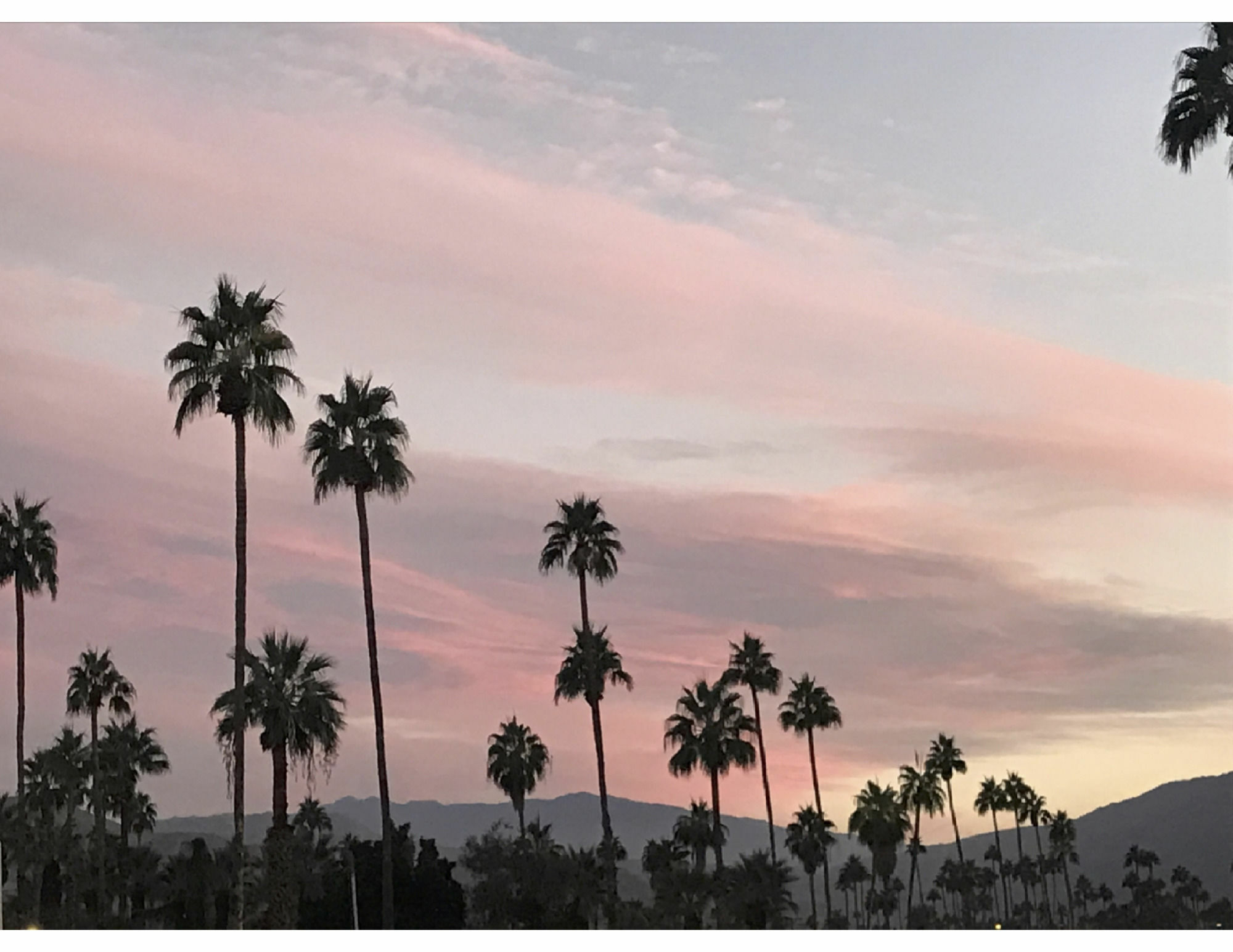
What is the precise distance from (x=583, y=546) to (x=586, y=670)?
5.85 meters

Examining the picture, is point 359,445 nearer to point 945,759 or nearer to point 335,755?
point 335,755

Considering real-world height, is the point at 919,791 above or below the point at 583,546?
below

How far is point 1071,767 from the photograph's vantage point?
554ft

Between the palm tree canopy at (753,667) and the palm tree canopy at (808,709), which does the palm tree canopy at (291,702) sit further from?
the palm tree canopy at (808,709)

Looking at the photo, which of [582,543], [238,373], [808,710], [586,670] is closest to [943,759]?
[808,710]

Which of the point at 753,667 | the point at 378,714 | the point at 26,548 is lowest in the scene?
the point at 378,714

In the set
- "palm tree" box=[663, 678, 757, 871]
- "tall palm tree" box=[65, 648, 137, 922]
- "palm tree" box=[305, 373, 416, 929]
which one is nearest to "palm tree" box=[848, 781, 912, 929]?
"palm tree" box=[663, 678, 757, 871]

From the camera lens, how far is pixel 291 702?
158 ft

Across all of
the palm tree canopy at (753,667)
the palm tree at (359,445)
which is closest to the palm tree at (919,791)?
the palm tree canopy at (753,667)

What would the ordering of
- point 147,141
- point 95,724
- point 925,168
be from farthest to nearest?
point 95,724 < point 925,168 < point 147,141

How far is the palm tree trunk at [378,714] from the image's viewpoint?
46.6 metres

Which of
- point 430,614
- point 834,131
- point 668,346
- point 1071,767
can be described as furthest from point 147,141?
point 1071,767

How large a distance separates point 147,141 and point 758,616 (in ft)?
170

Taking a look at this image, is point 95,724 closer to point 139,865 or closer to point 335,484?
point 139,865
